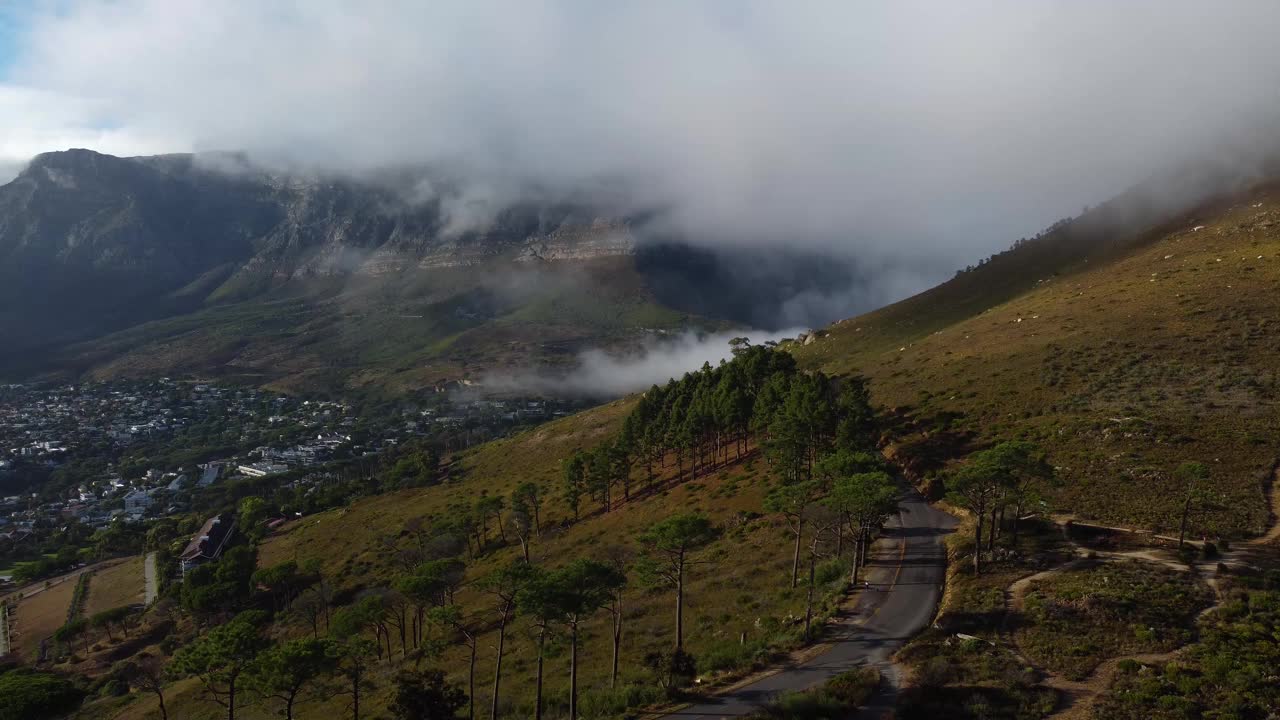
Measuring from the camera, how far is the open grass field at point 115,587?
90.0 meters

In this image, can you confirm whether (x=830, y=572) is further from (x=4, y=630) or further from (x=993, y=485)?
(x=4, y=630)

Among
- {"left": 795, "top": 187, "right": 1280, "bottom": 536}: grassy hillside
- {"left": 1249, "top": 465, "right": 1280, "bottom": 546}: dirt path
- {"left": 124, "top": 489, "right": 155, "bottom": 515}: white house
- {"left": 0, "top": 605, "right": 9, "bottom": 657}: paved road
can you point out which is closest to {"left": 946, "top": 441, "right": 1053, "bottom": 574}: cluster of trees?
{"left": 795, "top": 187, "right": 1280, "bottom": 536}: grassy hillside

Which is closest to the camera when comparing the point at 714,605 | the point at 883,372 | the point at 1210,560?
the point at 1210,560

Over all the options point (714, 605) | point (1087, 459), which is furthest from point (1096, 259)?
point (714, 605)

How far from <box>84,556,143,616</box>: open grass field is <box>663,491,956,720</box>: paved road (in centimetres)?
10042

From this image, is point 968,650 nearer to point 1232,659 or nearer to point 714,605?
point 1232,659

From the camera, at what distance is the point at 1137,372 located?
5928cm

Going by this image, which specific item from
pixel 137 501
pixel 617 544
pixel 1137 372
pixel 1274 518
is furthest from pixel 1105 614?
pixel 137 501

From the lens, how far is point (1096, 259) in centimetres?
12094

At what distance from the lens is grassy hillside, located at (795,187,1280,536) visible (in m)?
42.1

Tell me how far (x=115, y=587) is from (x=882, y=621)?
11614 centimetres

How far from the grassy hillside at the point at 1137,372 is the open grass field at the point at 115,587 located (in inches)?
4212

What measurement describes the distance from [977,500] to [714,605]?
53.3ft

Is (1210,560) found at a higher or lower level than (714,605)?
higher
